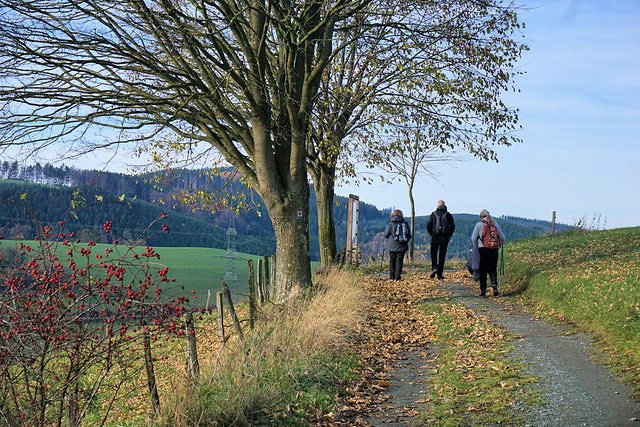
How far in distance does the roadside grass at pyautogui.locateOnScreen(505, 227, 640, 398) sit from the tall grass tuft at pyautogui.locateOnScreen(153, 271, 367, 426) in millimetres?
3891

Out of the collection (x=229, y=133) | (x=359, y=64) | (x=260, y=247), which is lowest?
(x=260, y=247)

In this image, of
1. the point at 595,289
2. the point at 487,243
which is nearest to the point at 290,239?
the point at 487,243

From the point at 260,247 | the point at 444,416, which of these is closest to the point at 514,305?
the point at 444,416

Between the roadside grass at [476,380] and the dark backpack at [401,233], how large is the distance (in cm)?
531

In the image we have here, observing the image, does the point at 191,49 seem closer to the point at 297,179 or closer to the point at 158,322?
the point at 297,179

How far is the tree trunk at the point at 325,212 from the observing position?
1909 centimetres

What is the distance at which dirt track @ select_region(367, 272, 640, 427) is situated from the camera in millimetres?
5797

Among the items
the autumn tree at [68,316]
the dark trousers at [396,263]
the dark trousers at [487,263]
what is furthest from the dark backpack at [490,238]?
the autumn tree at [68,316]

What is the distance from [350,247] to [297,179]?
11369mm

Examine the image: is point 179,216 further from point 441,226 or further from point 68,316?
point 68,316

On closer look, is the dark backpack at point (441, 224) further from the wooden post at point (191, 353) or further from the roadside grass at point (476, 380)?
the wooden post at point (191, 353)

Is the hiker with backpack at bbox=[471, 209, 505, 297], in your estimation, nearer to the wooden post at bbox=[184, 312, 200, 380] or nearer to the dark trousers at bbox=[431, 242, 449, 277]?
the dark trousers at bbox=[431, 242, 449, 277]

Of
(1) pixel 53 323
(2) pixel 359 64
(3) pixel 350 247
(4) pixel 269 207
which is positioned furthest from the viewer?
(3) pixel 350 247

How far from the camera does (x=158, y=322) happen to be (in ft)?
17.4
